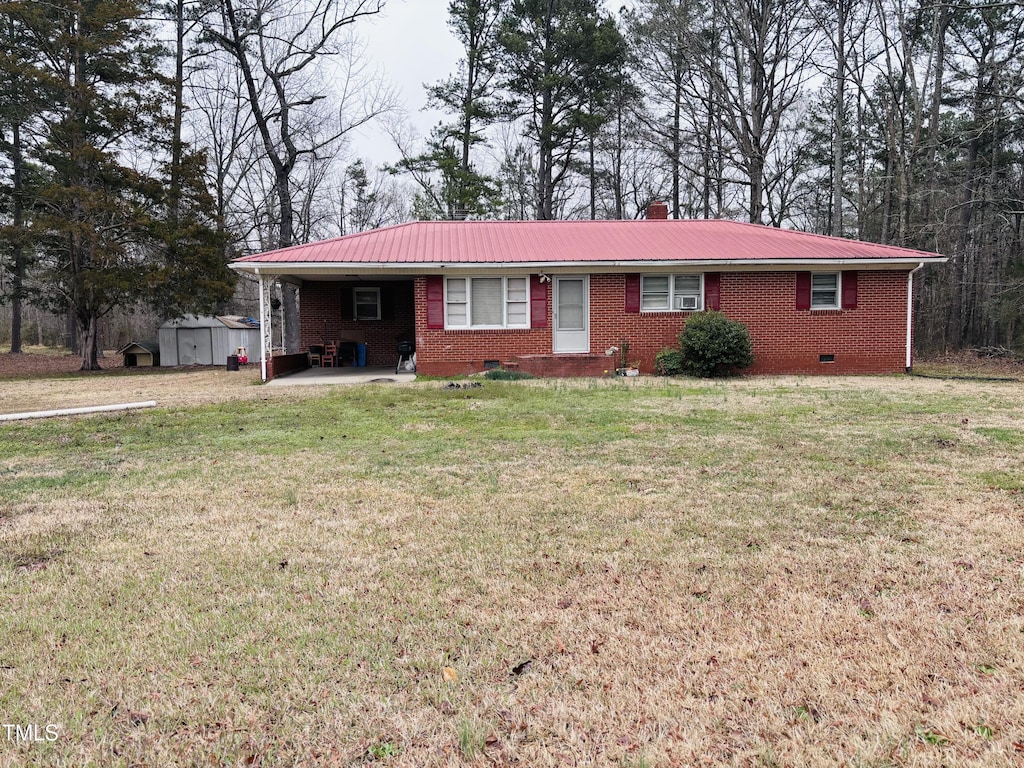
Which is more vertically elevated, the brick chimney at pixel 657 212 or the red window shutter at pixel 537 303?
the brick chimney at pixel 657 212

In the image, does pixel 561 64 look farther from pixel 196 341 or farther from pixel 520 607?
pixel 520 607

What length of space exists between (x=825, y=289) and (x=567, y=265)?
21.0 feet

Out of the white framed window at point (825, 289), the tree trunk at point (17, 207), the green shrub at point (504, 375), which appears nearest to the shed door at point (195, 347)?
the tree trunk at point (17, 207)

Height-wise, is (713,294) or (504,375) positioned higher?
(713,294)

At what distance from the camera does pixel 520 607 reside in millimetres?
3008

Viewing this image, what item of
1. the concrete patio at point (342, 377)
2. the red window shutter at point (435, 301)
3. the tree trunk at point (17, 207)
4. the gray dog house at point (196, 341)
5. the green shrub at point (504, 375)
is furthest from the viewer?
the gray dog house at point (196, 341)

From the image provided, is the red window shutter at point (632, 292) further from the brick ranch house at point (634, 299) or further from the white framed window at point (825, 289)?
the white framed window at point (825, 289)

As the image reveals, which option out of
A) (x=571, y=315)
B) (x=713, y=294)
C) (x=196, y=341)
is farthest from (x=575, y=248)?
(x=196, y=341)

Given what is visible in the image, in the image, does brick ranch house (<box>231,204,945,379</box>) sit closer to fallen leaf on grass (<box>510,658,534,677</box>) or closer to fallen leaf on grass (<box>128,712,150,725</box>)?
fallen leaf on grass (<box>510,658,534,677</box>)

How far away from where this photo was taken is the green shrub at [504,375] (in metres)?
13.8

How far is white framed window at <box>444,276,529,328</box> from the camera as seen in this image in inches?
601

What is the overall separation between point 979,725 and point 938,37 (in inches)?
1078

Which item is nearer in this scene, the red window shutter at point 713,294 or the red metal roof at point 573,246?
the red metal roof at point 573,246

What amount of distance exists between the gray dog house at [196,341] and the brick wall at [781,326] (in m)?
15.3
